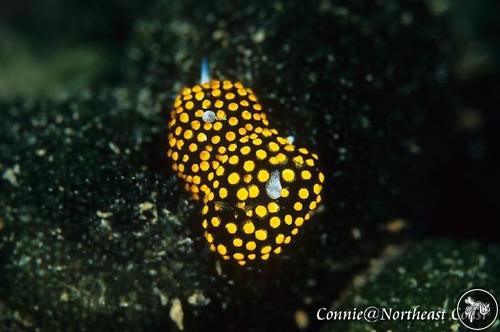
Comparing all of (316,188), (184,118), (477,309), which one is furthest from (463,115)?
(184,118)

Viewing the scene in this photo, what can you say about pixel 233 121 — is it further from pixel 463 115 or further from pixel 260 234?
pixel 463 115

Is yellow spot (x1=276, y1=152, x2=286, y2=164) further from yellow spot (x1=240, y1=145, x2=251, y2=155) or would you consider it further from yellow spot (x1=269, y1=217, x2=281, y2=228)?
yellow spot (x1=269, y1=217, x2=281, y2=228)

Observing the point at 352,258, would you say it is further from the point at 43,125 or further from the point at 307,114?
the point at 43,125

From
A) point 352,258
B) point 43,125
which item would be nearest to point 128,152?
point 43,125

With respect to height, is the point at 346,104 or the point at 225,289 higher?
the point at 346,104

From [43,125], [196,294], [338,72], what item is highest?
[338,72]

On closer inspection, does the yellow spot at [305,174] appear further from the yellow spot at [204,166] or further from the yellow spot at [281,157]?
the yellow spot at [204,166]

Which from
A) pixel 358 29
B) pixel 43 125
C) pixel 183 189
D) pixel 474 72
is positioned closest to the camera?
pixel 183 189

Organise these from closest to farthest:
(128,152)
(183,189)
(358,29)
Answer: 1. (183,189)
2. (128,152)
3. (358,29)

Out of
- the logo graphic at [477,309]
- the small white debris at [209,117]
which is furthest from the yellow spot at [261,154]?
the logo graphic at [477,309]
